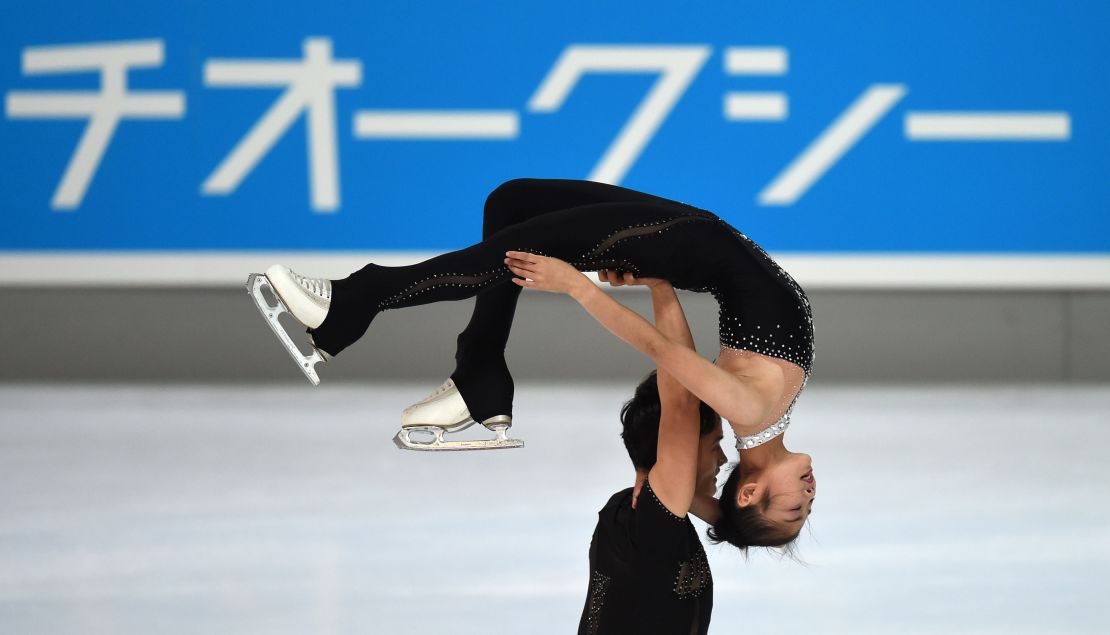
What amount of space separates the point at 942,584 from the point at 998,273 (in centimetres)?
409

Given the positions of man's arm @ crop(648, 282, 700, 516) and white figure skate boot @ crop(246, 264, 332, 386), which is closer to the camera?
man's arm @ crop(648, 282, 700, 516)

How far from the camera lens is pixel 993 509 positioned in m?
3.95

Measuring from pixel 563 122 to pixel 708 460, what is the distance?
15.3 ft

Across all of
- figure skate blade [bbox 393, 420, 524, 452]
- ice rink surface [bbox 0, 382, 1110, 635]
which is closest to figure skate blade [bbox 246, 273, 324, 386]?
figure skate blade [bbox 393, 420, 524, 452]

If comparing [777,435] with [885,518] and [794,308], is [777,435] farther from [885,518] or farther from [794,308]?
[885,518]

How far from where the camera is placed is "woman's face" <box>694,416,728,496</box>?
2.34 meters

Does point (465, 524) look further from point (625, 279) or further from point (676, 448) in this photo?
point (676, 448)

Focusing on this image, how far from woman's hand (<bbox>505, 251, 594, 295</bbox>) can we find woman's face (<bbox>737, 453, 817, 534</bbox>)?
50cm

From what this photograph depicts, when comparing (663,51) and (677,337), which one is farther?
(663,51)

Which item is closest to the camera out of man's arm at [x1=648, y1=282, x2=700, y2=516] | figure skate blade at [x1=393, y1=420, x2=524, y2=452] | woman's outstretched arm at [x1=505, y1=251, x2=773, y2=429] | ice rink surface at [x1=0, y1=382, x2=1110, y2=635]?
woman's outstretched arm at [x1=505, y1=251, x2=773, y2=429]

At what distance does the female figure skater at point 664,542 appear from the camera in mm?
2203

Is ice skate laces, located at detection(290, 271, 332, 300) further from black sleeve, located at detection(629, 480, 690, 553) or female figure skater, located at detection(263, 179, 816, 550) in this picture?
black sleeve, located at detection(629, 480, 690, 553)

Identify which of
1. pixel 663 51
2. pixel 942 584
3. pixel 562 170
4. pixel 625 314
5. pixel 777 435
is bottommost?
pixel 942 584

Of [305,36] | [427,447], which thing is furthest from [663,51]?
[427,447]
